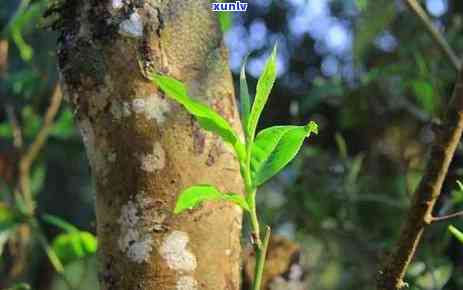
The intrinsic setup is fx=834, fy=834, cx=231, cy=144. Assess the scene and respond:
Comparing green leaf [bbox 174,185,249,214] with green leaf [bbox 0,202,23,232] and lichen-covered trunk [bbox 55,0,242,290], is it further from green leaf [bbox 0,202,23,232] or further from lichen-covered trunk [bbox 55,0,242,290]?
green leaf [bbox 0,202,23,232]

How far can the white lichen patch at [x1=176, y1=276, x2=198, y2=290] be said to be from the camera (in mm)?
716

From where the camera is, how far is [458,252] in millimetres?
1948

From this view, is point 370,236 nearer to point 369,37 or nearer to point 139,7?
point 369,37

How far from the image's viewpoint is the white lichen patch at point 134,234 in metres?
0.73

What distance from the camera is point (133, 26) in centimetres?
75

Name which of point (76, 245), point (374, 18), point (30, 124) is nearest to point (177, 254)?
point (76, 245)

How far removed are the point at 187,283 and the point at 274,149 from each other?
0.15 metres

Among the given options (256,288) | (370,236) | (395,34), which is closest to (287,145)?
(256,288)

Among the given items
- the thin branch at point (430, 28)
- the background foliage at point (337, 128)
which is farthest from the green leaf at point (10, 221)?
the thin branch at point (430, 28)

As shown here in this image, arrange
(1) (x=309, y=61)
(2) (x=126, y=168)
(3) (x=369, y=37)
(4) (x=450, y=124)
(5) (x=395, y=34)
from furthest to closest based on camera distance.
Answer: (1) (x=309, y=61), (5) (x=395, y=34), (3) (x=369, y=37), (2) (x=126, y=168), (4) (x=450, y=124)

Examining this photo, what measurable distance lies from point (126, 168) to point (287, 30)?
251cm

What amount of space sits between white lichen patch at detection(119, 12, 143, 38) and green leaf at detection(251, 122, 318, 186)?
0.16m

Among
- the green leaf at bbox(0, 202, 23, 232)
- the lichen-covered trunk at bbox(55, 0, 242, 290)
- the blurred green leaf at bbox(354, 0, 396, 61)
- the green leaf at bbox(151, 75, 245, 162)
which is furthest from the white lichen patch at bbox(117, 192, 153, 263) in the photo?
the blurred green leaf at bbox(354, 0, 396, 61)

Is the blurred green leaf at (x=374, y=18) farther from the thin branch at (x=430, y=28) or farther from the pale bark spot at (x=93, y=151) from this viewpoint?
the pale bark spot at (x=93, y=151)
